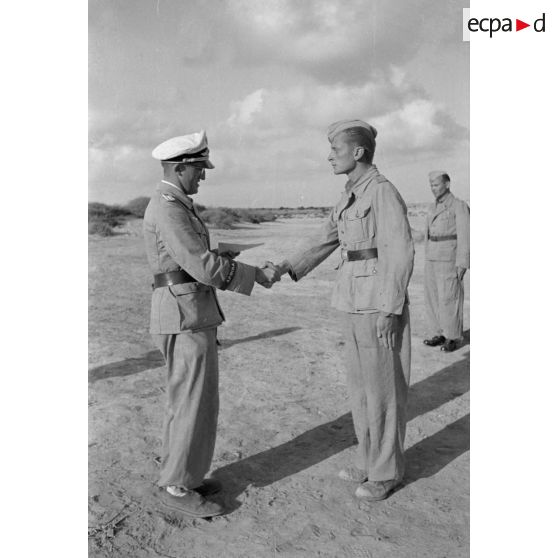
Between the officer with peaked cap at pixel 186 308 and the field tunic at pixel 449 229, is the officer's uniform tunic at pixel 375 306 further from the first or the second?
the field tunic at pixel 449 229

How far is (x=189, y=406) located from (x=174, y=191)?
1.23 m

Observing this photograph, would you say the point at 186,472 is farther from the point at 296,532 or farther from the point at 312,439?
the point at 312,439

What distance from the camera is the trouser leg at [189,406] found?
350 centimetres

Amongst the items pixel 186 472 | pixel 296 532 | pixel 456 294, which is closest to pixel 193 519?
pixel 186 472

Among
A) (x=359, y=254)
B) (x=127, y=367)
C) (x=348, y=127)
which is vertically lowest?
(x=127, y=367)

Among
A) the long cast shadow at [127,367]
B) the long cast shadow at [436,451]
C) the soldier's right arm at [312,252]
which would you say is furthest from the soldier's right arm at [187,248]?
the long cast shadow at [127,367]

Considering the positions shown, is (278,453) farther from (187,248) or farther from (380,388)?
(187,248)

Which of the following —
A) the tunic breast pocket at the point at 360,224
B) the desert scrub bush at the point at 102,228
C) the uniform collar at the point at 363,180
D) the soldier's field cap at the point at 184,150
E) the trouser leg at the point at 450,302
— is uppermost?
the desert scrub bush at the point at 102,228

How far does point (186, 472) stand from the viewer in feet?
11.7

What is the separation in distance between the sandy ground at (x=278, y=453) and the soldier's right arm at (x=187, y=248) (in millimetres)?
1412

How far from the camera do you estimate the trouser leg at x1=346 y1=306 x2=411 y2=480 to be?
374 cm

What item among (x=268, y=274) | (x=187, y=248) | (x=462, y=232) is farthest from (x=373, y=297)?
(x=462, y=232)

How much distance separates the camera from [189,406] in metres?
3.51

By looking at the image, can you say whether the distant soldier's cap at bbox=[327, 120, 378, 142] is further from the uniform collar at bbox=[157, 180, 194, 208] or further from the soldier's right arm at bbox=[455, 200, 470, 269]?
the soldier's right arm at bbox=[455, 200, 470, 269]
